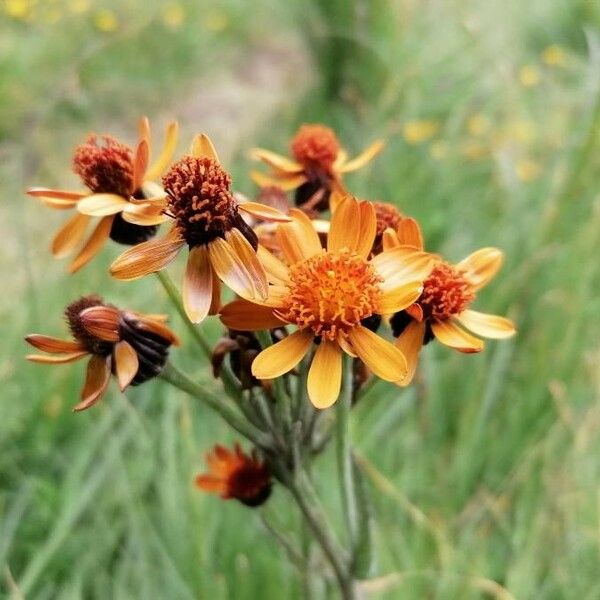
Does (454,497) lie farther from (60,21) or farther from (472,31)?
(60,21)

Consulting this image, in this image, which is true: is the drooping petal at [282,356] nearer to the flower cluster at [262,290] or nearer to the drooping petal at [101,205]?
the flower cluster at [262,290]

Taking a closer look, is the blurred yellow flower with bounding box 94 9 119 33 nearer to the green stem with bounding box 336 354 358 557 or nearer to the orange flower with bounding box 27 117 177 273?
the orange flower with bounding box 27 117 177 273

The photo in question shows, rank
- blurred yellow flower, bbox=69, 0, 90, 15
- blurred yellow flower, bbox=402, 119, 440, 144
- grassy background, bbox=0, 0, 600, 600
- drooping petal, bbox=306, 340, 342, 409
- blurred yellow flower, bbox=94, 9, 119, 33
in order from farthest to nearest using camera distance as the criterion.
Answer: blurred yellow flower, bbox=69, 0, 90, 15
blurred yellow flower, bbox=94, 9, 119, 33
blurred yellow flower, bbox=402, 119, 440, 144
grassy background, bbox=0, 0, 600, 600
drooping petal, bbox=306, 340, 342, 409

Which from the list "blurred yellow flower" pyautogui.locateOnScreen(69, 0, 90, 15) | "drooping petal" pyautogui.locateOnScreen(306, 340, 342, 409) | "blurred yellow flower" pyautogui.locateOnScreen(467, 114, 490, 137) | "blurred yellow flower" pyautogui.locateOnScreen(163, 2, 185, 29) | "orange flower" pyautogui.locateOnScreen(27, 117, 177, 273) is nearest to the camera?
"drooping petal" pyautogui.locateOnScreen(306, 340, 342, 409)

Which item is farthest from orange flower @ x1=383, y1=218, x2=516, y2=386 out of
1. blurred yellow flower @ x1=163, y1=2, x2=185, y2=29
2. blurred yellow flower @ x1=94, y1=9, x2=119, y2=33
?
blurred yellow flower @ x1=163, y1=2, x2=185, y2=29

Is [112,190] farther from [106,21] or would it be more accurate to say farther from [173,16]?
[173,16]

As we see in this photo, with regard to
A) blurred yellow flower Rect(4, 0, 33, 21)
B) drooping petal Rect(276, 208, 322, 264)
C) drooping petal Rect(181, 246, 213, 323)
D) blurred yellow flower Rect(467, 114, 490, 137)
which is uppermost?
drooping petal Rect(276, 208, 322, 264)

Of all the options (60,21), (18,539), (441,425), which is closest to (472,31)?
(441,425)

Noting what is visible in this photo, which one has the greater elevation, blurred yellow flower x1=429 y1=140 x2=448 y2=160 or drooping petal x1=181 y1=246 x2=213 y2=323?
drooping petal x1=181 y1=246 x2=213 y2=323
